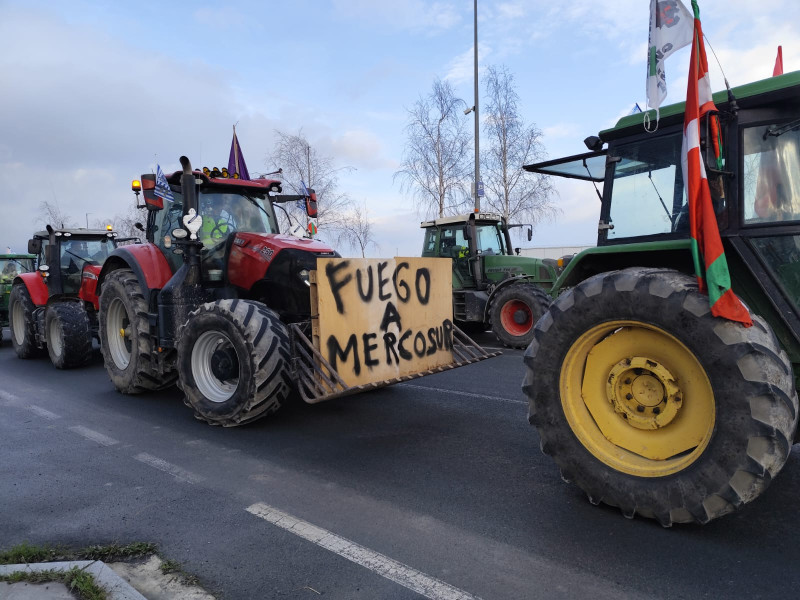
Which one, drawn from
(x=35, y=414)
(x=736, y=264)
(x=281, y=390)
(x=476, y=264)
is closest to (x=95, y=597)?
(x=281, y=390)

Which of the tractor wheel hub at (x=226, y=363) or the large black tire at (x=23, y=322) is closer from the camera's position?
the tractor wheel hub at (x=226, y=363)

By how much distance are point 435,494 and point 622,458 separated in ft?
3.89

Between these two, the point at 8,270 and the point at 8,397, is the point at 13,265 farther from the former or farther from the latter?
the point at 8,397

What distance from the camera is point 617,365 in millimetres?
3221

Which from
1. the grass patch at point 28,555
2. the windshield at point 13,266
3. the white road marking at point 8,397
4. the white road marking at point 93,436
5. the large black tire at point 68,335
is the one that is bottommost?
the white road marking at point 93,436

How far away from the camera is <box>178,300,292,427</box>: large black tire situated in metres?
4.71

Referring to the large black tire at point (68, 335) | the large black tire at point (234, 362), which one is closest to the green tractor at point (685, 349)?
the large black tire at point (234, 362)

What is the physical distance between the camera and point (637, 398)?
3.17 m

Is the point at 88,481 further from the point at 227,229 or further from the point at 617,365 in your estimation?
the point at 617,365

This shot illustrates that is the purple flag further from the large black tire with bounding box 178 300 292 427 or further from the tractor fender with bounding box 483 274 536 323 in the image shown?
the tractor fender with bounding box 483 274 536 323

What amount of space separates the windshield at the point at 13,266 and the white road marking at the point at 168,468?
1022 cm

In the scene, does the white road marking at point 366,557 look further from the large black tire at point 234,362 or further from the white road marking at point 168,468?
the large black tire at point 234,362

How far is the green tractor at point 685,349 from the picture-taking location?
2.63m

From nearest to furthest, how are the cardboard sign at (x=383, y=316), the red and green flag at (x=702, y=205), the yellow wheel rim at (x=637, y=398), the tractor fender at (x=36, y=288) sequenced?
the red and green flag at (x=702, y=205) < the yellow wheel rim at (x=637, y=398) < the cardboard sign at (x=383, y=316) < the tractor fender at (x=36, y=288)
